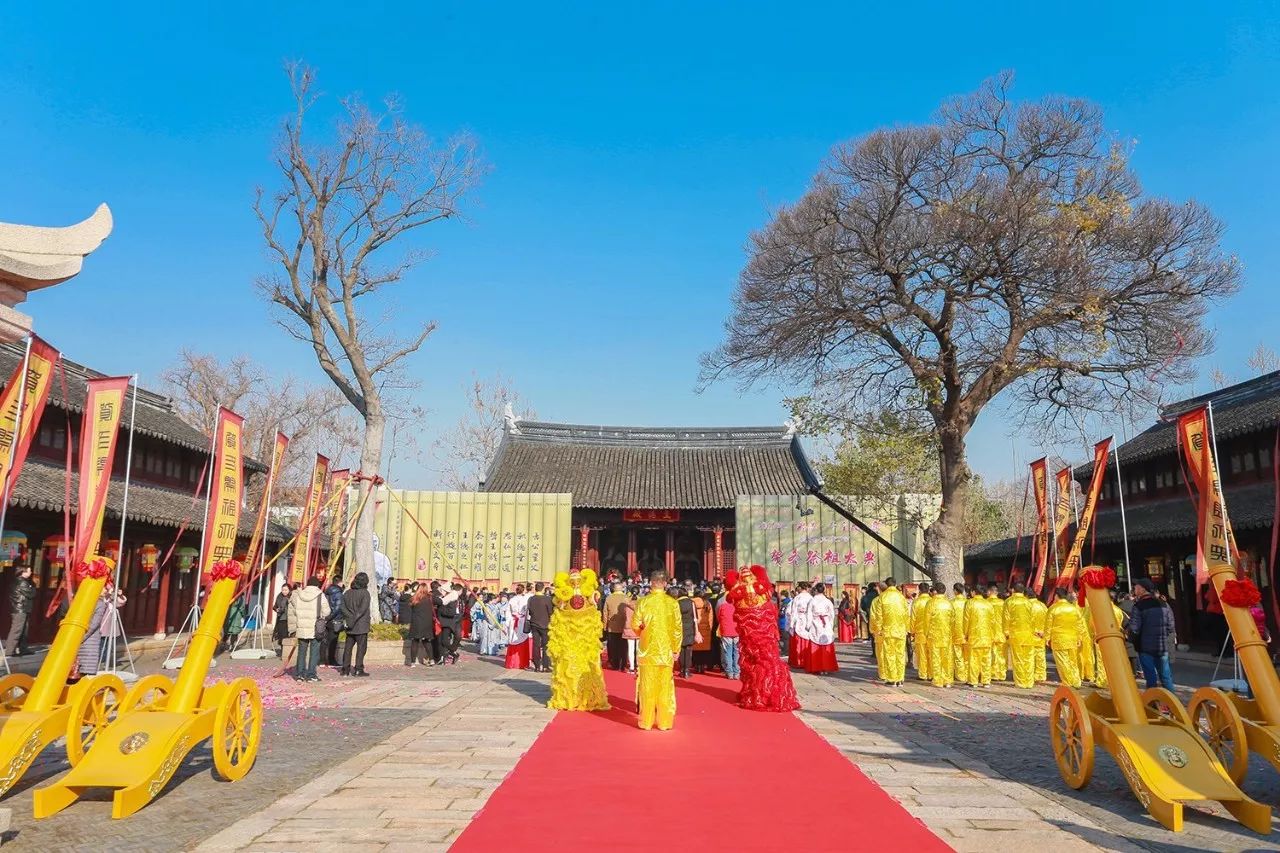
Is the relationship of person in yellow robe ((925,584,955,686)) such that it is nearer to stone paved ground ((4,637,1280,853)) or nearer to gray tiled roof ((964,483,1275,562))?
stone paved ground ((4,637,1280,853))

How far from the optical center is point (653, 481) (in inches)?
1074

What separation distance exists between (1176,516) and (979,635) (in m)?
8.05

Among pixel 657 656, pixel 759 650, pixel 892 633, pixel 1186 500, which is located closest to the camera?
pixel 657 656

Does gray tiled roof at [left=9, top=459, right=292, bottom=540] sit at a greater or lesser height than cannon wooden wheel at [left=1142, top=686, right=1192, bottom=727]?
greater

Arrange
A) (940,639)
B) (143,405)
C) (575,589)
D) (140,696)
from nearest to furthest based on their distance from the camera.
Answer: (140,696) → (575,589) → (940,639) → (143,405)

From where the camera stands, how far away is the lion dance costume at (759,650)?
9.13 meters

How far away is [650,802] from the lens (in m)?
5.10

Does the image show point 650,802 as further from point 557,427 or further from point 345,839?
point 557,427

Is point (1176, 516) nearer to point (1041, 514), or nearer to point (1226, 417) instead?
point (1226, 417)

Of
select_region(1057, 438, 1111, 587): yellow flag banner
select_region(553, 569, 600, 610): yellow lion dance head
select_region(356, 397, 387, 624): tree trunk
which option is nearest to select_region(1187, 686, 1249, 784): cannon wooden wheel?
select_region(553, 569, 600, 610): yellow lion dance head

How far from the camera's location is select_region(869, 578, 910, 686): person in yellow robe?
11.3m

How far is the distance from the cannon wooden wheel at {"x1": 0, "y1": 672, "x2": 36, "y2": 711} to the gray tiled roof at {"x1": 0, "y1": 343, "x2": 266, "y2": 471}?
9.64 m

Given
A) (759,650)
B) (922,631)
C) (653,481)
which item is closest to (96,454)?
(759,650)

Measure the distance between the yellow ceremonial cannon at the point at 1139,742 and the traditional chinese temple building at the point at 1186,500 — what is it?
7989 mm
